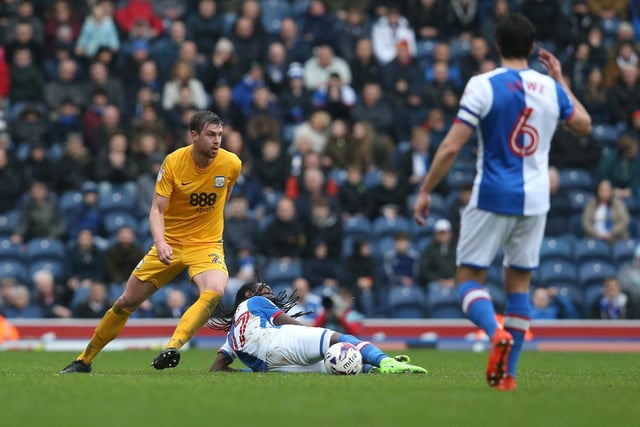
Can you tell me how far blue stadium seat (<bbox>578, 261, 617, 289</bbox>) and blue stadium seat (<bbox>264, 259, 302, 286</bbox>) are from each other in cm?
476

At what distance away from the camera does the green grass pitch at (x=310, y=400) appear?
278 inches

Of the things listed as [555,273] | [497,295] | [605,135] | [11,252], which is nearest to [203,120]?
[497,295]

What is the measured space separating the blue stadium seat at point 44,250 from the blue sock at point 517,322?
1270 centimetres

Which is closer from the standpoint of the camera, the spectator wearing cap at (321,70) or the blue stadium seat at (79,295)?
the blue stadium seat at (79,295)

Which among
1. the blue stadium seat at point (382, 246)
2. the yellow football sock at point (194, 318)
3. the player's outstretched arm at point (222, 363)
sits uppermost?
the yellow football sock at point (194, 318)

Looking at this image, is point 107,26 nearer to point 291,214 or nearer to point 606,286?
point 291,214

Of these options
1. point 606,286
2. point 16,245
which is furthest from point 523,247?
point 16,245

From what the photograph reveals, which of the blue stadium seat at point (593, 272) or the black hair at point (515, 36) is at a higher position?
the black hair at point (515, 36)

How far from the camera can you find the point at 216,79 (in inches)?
912

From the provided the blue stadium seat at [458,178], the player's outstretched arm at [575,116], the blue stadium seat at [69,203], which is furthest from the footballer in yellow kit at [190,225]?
the blue stadium seat at [458,178]

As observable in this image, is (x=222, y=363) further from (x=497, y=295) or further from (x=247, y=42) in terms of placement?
(x=247, y=42)

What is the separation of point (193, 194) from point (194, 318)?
1.34m

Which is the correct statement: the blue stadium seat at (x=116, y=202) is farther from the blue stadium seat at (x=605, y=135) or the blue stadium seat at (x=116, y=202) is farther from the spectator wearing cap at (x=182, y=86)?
the blue stadium seat at (x=605, y=135)

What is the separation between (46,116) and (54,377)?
12884 millimetres
